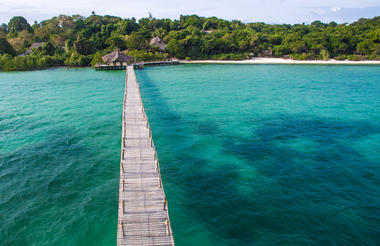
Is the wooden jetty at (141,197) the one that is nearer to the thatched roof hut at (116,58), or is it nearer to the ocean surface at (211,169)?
the ocean surface at (211,169)

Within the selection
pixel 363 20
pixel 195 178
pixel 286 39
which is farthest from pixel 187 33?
pixel 363 20

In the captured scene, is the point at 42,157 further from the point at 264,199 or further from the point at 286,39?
the point at 286,39

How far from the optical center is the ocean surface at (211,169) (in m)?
13.0

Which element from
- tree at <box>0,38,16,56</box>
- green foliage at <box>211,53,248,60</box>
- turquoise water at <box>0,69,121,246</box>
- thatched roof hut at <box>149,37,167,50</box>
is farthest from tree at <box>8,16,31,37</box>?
turquoise water at <box>0,69,121,246</box>

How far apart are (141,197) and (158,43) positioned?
85.2 m

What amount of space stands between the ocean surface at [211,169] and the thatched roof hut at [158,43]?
57.6 meters

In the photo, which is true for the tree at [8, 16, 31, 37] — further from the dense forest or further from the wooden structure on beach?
the wooden structure on beach

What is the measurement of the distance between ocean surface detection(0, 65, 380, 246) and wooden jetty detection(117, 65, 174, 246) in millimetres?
1993

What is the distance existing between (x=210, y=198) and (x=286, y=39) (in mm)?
91624

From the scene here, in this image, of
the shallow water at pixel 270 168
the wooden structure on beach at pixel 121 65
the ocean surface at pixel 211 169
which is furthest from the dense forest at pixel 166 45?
the shallow water at pixel 270 168

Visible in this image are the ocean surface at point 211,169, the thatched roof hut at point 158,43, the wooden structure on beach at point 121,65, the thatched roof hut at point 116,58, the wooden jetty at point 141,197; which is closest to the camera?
the wooden jetty at point 141,197

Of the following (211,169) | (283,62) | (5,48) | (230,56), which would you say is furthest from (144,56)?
(211,169)

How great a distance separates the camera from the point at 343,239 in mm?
12305

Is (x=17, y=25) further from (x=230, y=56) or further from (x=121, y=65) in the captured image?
(x=230, y=56)
